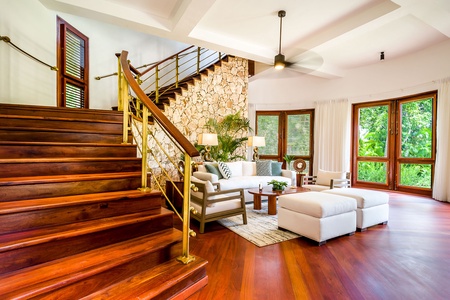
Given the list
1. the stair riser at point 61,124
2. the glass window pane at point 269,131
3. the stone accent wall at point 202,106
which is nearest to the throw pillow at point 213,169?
the stone accent wall at point 202,106

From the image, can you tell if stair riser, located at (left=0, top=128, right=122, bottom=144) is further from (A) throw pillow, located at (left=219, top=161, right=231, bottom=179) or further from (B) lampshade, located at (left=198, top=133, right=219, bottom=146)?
(A) throw pillow, located at (left=219, top=161, right=231, bottom=179)

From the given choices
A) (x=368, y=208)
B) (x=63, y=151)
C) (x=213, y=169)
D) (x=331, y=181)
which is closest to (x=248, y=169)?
(x=213, y=169)

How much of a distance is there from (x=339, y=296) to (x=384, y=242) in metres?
1.46

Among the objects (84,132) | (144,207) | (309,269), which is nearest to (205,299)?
(144,207)

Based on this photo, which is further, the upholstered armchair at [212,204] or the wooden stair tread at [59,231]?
the upholstered armchair at [212,204]

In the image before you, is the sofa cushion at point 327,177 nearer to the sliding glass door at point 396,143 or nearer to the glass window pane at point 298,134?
the sliding glass door at point 396,143

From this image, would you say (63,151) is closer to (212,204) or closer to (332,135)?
(212,204)

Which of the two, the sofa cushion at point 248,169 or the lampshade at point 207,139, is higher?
the lampshade at point 207,139

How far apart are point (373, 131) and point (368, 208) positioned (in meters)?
3.97

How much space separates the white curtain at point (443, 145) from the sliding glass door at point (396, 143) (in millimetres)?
347

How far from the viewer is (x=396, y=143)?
5.88 metres

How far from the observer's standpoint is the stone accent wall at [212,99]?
5.88m

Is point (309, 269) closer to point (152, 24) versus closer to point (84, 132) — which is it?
point (84, 132)

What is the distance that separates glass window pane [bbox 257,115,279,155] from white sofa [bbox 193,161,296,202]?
2.01 m
